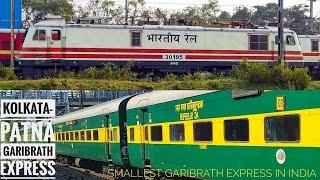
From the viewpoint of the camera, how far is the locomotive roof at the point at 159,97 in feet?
42.4

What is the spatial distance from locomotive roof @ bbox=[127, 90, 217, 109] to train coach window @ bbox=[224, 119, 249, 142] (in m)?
1.34

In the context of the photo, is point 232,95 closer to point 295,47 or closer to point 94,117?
point 94,117

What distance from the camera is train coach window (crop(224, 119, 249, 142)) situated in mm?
9846

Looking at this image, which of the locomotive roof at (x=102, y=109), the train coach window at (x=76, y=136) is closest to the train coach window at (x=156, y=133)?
the locomotive roof at (x=102, y=109)

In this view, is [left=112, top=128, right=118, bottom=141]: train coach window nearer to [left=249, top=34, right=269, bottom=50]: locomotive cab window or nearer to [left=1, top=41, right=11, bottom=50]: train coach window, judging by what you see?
[left=249, top=34, right=269, bottom=50]: locomotive cab window

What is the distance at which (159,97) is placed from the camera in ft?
49.0

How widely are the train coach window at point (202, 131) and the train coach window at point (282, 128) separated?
7.25ft

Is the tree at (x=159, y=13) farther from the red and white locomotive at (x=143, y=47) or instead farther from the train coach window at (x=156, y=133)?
the train coach window at (x=156, y=133)

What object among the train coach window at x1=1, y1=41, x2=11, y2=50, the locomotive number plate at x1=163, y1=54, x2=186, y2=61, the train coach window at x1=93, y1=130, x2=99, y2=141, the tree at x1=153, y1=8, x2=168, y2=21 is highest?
the tree at x1=153, y1=8, x2=168, y2=21

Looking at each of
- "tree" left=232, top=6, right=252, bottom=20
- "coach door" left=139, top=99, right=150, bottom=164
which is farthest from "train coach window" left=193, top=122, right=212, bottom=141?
"tree" left=232, top=6, right=252, bottom=20

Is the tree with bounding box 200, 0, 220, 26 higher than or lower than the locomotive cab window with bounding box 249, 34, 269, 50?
higher

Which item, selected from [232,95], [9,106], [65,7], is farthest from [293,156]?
[65,7]

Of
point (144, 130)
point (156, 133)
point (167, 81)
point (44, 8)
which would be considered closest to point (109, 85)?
point (167, 81)

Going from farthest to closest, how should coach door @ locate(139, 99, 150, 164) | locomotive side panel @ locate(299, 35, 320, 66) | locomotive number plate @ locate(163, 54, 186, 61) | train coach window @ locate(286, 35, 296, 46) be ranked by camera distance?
locomotive side panel @ locate(299, 35, 320, 66) < train coach window @ locate(286, 35, 296, 46) < locomotive number plate @ locate(163, 54, 186, 61) < coach door @ locate(139, 99, 150, 164)
